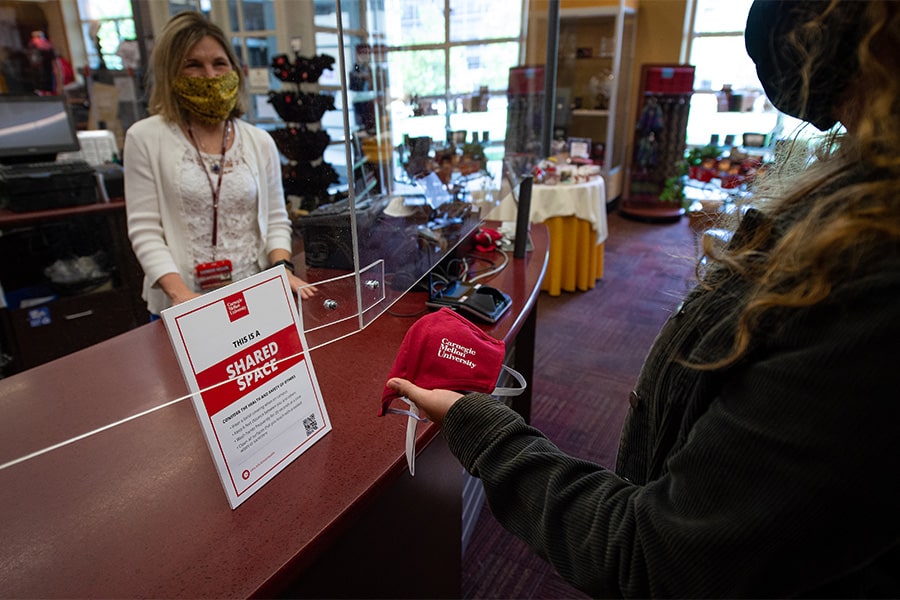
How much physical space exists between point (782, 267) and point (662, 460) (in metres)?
0.28

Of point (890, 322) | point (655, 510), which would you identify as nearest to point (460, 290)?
point (655, 510)

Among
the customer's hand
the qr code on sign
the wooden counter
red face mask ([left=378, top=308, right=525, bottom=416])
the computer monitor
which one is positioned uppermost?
the computer monitor

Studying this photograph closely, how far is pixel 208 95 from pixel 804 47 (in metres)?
1.53

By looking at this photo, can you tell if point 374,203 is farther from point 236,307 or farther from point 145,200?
point 145,200

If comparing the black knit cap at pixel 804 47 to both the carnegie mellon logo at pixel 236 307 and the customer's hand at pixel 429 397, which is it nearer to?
the customer's hand at pixel 429 397

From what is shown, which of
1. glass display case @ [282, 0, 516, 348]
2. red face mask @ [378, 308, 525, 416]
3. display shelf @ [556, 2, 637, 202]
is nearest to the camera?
red face mask @ [378, 308, 525, 416]

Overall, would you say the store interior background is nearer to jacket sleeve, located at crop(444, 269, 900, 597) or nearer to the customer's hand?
the customer's hand

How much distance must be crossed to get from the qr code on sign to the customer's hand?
0.63ft

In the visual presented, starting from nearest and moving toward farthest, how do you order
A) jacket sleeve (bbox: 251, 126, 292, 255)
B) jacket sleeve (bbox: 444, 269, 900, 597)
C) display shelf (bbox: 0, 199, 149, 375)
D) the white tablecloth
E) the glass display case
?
1. jacket sleeve (bbox: 444, 269, 900, 597)
2. the glass display case
3. jacket sleeve (bbox: 251, 126, 292, 255)
4. display shelf (bbox: 0, 199, 149, 375)
5. the white tablecloth

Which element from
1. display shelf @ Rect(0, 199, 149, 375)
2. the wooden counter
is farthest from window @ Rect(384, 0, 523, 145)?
display shelf @ Rect(0, 199, 149, 375)

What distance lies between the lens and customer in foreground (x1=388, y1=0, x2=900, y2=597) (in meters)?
0.46

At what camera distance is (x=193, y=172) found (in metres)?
1.60

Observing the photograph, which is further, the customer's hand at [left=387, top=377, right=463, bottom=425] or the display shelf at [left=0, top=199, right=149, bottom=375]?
the display shelf at [left=0, top=199, right=149, bottom=375]

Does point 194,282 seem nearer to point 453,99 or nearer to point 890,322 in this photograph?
point 453,99
